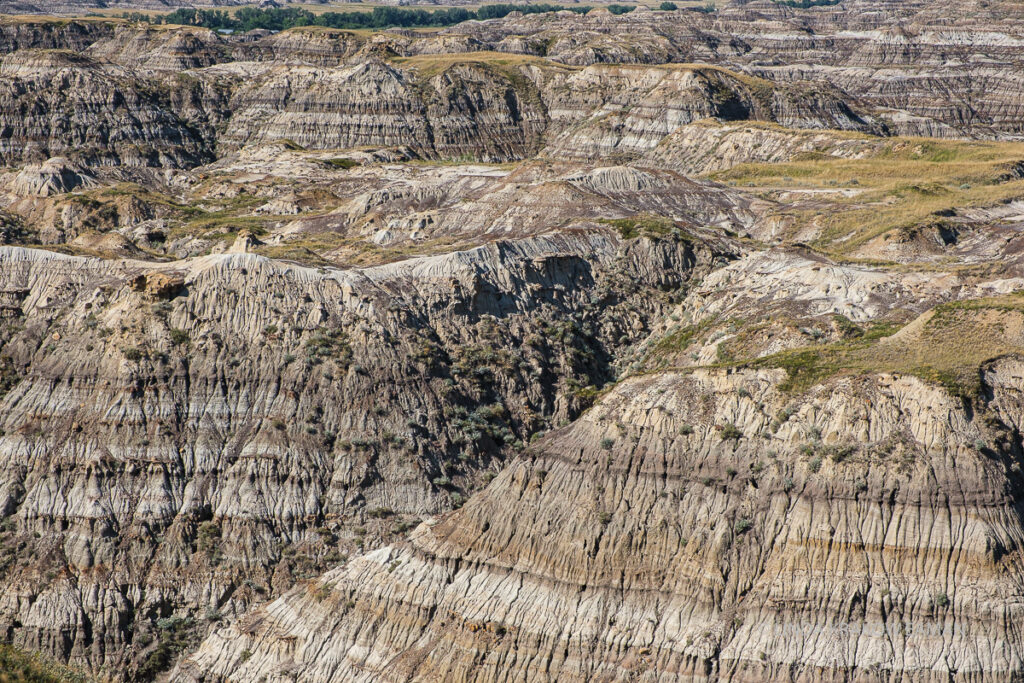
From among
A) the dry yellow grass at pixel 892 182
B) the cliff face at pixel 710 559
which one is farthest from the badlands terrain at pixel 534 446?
the dry yellow grass at pixel 892 182

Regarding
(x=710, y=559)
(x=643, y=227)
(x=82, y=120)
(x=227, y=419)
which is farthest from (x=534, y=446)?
(x=82, y=120)

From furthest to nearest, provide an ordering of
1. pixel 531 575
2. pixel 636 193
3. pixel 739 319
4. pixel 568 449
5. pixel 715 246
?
pixel 636 193
pixel 715 246
pixel 739 319
pixel 568 449
pixel 531 575

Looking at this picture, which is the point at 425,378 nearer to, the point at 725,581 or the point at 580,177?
the point at 725,581

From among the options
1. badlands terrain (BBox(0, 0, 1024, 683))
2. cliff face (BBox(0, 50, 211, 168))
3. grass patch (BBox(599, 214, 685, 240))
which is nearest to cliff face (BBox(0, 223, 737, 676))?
badlands terrain (BBox(0, 0, 1024, 683))

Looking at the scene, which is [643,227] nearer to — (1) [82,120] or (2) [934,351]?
(2) [934,351]

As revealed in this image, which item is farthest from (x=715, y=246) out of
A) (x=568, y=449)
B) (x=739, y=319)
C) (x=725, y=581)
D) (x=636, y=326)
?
(x=725, y=581)
